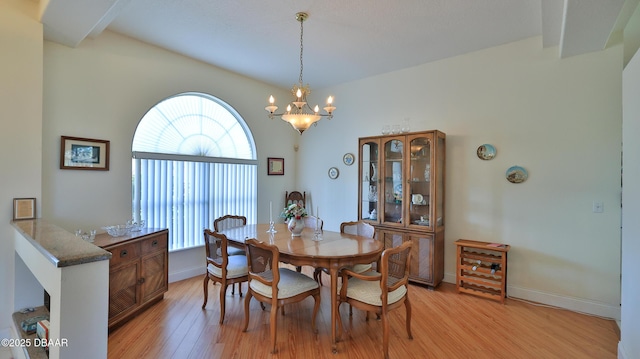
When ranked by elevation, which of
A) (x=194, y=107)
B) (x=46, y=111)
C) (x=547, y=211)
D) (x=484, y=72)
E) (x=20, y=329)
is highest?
(x=484, y=72)

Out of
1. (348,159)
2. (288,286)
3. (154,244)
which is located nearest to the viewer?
(288,286)

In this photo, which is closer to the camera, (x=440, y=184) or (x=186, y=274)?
(x=440, y=184)

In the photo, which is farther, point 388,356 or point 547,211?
point 547,211

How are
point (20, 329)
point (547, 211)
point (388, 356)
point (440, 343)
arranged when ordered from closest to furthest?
point (20, 329) < point (388, 356) < point (440, 343) < point (547, 211)

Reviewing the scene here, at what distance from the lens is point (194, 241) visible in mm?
4133

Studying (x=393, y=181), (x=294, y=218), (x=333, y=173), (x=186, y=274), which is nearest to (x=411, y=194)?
(x=393, y=181)

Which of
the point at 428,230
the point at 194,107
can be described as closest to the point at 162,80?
the point at 194,107

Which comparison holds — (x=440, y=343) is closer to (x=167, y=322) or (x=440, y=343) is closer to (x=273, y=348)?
(x=273, y=348)

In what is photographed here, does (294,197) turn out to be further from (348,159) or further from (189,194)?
(189,194)

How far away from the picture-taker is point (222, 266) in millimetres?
2828

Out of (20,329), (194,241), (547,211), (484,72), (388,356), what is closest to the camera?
(20,329)

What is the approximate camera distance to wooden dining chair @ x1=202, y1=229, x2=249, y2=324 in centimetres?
280

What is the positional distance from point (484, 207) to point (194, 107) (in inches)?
163

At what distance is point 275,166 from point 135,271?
2.74 meters
